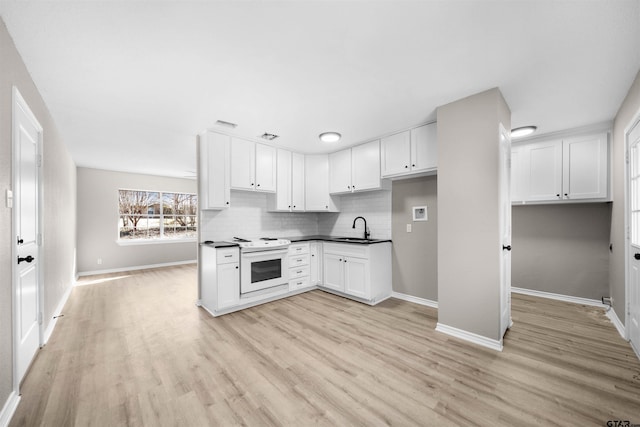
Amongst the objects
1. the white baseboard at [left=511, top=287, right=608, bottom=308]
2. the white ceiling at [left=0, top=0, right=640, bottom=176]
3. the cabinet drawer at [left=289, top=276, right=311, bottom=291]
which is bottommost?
the white baseboard at [left=511, top=287, right=608, bottom=308]

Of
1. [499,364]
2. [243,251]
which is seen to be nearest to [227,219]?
[243,251]

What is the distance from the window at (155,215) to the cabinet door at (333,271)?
15.7 feet

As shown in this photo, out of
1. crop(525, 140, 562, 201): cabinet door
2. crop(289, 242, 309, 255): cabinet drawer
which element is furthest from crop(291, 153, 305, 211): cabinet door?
crop(525, 140, 562, 201): cabinet door

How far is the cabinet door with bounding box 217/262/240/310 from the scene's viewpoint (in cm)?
324

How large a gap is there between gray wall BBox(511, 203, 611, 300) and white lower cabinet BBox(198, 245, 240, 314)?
4.36 m

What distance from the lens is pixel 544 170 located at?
3590 mm

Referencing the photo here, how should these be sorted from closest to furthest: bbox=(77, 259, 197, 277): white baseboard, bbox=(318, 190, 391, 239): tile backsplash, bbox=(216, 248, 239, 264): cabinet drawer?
bbox=(216, 248, 239, 264): cabinet drawer → bbox=(318, 190, 391, 239): tile backsplash → bbox=(77, 259, 197, 277): white baseboard

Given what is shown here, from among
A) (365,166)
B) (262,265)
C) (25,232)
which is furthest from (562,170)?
(25,232)

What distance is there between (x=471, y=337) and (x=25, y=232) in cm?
417

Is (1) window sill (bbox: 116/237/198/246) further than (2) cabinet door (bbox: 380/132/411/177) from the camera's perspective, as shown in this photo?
Yes

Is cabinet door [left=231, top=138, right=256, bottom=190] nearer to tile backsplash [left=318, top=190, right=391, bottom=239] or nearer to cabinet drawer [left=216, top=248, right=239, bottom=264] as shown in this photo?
cabinet drawer [left=216, top=248, right=239, bottom=264]

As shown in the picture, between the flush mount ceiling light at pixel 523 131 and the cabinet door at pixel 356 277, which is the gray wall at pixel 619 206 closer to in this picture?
the flush mount ceiling light at pixel 523 131

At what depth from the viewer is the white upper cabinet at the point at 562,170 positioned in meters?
3.24

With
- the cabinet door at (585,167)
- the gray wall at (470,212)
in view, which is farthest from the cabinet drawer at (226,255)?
the cabinet door at (585,167)
